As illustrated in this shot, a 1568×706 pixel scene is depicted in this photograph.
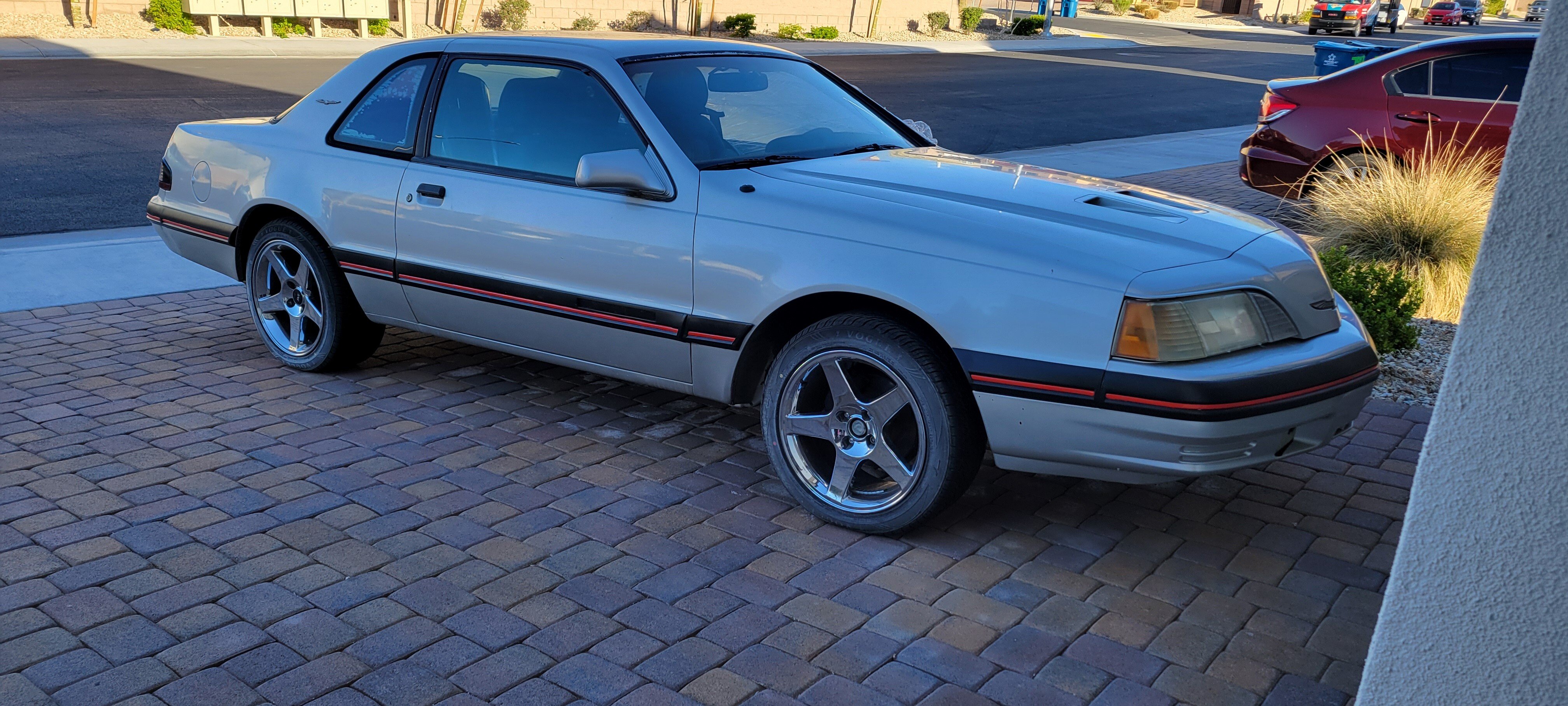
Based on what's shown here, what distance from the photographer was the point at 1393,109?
29.4ft

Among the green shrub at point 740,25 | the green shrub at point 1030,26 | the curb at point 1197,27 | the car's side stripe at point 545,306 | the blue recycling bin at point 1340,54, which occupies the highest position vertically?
the curb at point 1197,27

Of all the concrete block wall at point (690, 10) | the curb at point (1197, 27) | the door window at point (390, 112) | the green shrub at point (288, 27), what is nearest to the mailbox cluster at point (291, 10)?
the green shrub at point (288, 27)

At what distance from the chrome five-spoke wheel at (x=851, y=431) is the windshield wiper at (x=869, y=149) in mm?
1054

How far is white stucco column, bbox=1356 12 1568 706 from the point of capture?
1.86 metres

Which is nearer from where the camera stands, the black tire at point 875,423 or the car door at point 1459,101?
the black tire at point 875,423

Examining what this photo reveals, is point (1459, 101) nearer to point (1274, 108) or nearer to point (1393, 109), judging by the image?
point (1393, 109)

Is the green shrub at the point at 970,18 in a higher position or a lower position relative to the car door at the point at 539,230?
higher

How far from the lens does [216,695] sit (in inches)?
119

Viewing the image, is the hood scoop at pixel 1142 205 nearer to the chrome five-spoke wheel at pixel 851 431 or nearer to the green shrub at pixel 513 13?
the chrome five-spoke wheel at pixel 851 431

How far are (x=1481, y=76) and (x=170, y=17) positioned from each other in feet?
73.5

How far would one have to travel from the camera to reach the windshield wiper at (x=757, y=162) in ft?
14.5

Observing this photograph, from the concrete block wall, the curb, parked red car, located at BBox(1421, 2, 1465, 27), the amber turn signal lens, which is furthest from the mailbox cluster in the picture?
parked red car, located at BBox(1421, 2, 1465, 27)

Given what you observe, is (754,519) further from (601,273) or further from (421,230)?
(421,230)

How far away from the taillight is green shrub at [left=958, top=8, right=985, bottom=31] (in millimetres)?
29956
